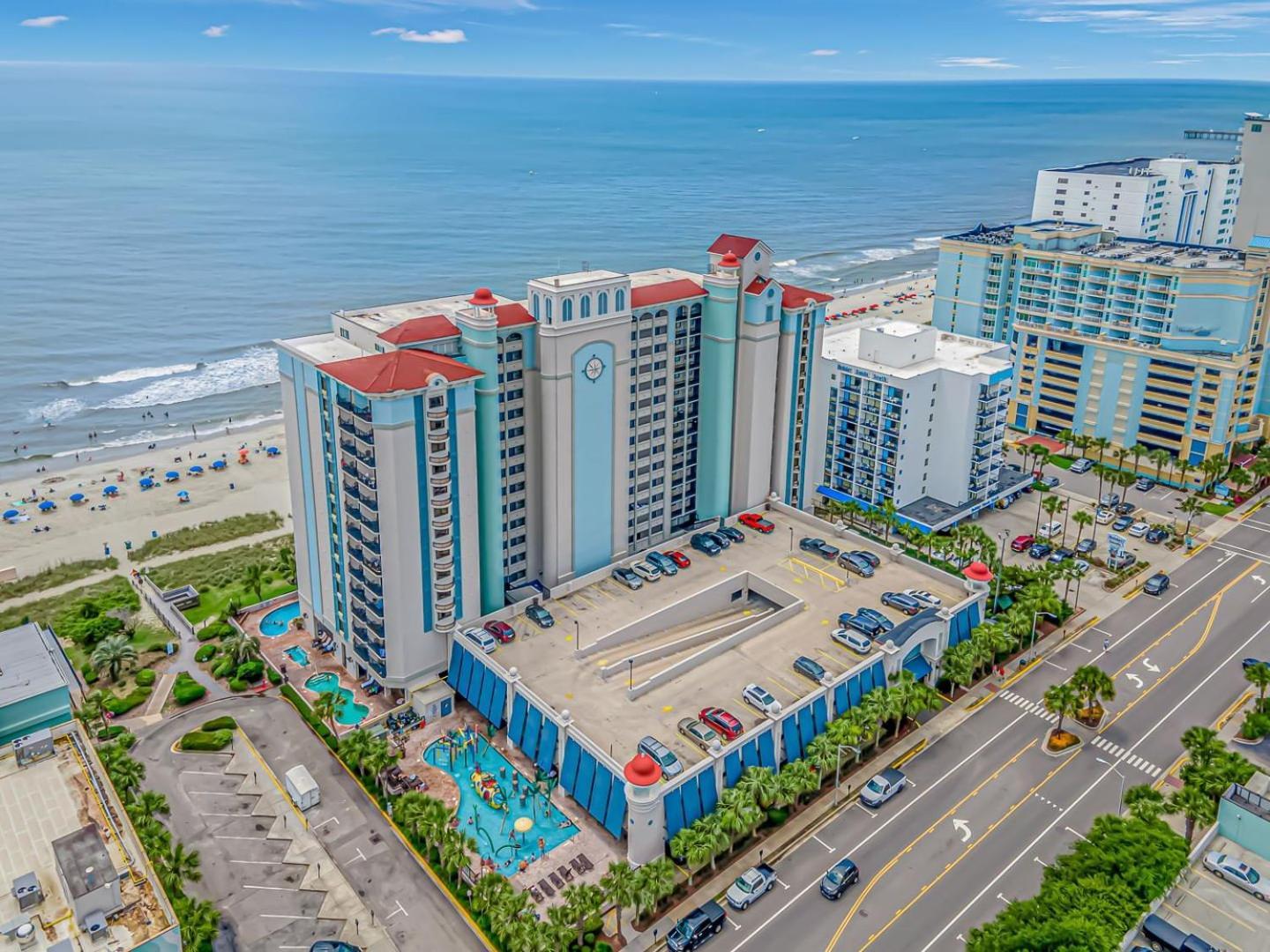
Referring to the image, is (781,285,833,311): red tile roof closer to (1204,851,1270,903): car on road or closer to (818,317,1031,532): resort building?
(818,317,1031,532): resort building

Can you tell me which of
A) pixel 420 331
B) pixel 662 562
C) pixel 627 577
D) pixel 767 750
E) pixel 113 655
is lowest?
pixel 113 655

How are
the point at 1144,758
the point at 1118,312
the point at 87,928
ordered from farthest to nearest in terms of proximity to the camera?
the point at 1118,312 → the point at 1144,758 → the point at 87,928

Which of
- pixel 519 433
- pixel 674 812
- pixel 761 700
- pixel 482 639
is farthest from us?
pixel 519 433

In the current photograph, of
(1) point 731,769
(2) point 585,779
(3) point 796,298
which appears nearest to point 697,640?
(1) point 731,769

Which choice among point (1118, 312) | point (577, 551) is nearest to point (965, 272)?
point (1118, 312)

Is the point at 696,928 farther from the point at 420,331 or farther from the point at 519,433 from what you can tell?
the point at 420,331

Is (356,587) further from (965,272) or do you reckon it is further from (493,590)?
(965,272)

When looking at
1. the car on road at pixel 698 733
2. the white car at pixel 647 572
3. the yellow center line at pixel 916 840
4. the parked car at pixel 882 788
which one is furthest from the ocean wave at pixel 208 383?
the yellow center line at pixel 916 840

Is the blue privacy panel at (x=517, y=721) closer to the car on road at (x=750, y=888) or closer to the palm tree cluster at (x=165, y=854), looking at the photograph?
the car on road at (x=750, y=888)
